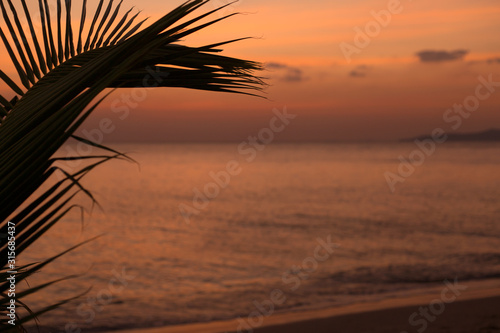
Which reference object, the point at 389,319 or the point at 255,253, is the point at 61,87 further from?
the point at 255,253

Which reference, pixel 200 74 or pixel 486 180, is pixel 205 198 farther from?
pixel 200 74

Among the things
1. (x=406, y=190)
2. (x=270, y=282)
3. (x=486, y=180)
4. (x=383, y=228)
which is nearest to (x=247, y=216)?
(x=383, y=228)

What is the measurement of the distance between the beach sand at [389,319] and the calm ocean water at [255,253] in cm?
63

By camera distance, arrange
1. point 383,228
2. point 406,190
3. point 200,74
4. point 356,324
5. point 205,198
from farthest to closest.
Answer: point 406,190
point 205,198
point 383,228
point 356,324
point 200,74

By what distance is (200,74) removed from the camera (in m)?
1.39

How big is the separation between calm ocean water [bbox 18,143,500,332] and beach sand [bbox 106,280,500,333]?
0.63 m

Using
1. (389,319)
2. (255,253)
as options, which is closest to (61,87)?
(389,319)

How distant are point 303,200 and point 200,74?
3274 cm


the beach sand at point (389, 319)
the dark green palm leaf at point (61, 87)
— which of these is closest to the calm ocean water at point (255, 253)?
the dark green palm leaf at point (61, 87)

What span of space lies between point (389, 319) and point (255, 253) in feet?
27.4

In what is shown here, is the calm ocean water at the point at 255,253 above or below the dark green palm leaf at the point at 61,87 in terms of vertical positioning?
above

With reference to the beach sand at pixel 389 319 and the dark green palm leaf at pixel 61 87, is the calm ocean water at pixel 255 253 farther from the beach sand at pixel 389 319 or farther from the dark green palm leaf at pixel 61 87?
the beach sand at pixel 389 319

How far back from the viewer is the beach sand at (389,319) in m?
8.45

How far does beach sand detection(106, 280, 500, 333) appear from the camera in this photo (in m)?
8.45
